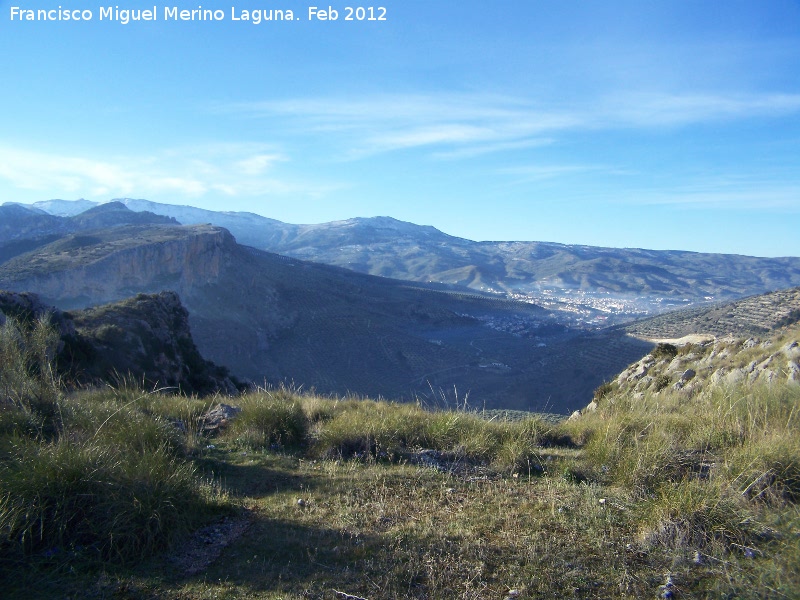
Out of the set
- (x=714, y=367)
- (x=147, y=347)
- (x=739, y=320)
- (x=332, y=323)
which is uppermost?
(x=714, y=367)

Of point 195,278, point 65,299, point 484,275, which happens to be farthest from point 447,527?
point 484,275

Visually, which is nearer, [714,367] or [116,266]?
[714,367]

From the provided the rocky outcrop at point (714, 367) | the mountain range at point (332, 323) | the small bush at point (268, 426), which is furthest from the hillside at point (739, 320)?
the small bush at point (268, 426)

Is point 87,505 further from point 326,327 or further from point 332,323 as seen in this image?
point 332,323

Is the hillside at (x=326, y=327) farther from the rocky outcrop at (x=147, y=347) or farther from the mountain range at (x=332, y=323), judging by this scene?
the rocky outcrop at (x=147, y=347)

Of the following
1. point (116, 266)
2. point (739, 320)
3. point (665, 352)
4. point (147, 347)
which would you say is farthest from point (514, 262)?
point (665, 352)

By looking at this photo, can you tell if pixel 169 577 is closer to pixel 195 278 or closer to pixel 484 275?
pixel 195 278
